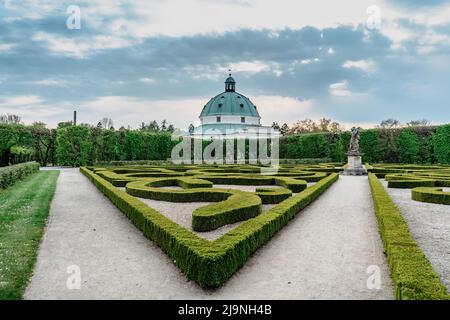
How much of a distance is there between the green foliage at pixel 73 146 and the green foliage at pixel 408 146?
1177 inches

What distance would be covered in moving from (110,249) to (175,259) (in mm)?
1535

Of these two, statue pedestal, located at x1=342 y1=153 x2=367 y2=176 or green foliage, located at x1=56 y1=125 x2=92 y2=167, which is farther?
green foliage, located at x1=56 y1=125 x2=92 y2=167

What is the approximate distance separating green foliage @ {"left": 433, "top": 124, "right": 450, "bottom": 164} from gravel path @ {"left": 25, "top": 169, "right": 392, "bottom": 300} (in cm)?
→ 2961

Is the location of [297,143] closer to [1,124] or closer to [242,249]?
[1,124]

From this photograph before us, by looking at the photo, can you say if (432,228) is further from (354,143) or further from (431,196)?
(354,143)

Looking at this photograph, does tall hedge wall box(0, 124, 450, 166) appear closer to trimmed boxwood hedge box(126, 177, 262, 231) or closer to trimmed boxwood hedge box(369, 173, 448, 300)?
trimmed boxwood hedge box(126, 177, 262, 231)

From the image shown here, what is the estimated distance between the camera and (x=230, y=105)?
3044 inches

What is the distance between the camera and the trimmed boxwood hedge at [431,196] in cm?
1220

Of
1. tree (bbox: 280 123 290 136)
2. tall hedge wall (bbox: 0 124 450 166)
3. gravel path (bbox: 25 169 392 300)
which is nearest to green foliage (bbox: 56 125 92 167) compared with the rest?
tall hedge wall (bbox: 0 124 450 166)

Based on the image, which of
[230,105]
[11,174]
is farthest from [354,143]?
[230,105]

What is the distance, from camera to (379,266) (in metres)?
6.27

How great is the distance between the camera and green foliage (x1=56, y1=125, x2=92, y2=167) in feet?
125

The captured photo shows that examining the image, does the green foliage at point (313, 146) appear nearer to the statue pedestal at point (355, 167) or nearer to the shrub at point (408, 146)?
the shrub at point (408, 146)
